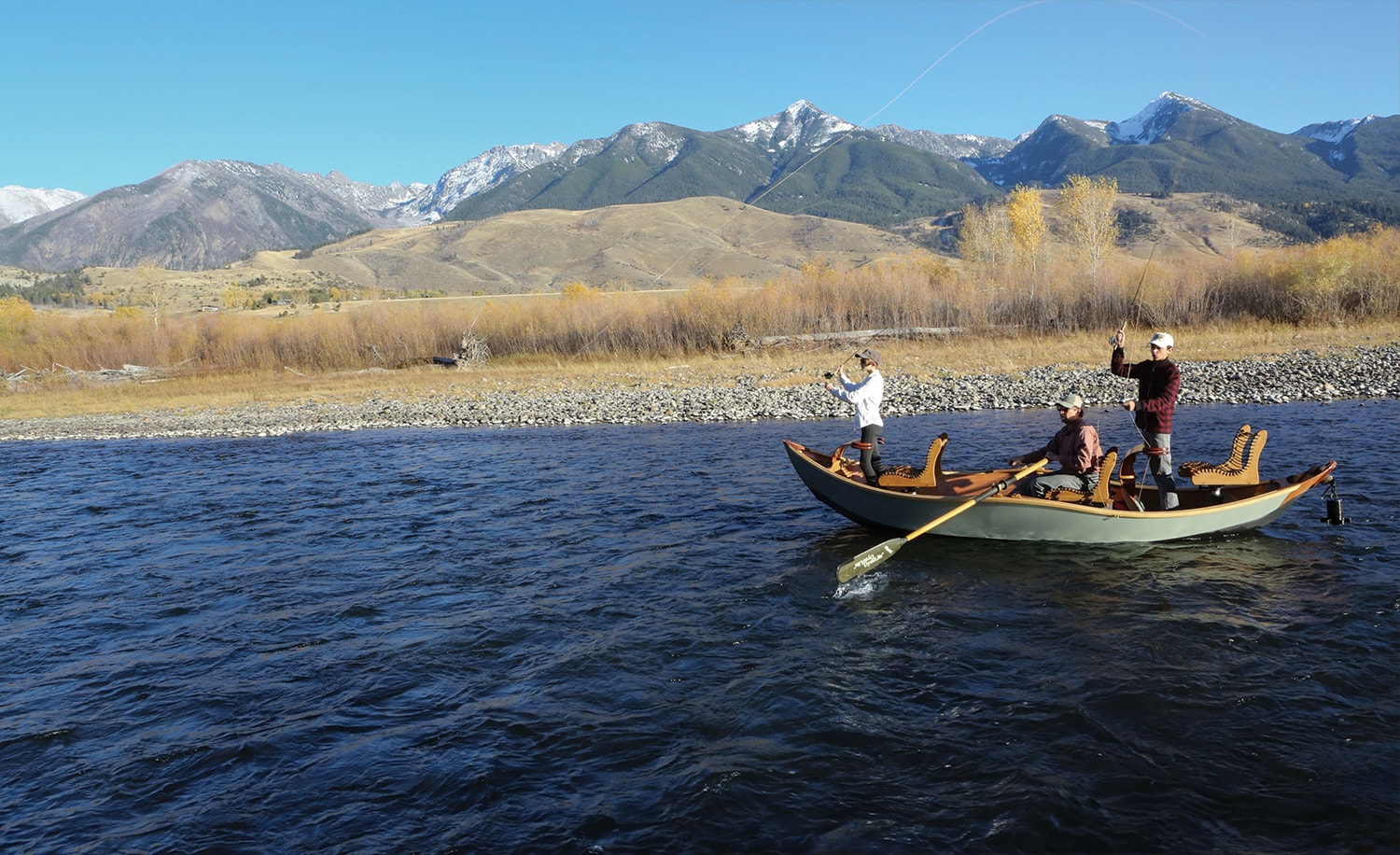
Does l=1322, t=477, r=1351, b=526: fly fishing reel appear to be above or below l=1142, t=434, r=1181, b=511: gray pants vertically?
below

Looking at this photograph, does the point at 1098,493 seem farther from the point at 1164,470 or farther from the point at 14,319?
the point at 14,319

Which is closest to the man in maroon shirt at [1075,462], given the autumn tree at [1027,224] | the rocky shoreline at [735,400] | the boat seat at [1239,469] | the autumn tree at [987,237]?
the boat seat at [1239,469]

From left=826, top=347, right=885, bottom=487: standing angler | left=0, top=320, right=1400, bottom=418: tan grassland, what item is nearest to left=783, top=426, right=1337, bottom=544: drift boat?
left=826, top=347, right=885, bottom=487: standing angler

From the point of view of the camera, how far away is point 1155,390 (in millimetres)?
10562

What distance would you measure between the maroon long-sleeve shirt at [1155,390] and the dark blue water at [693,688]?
5.64ft

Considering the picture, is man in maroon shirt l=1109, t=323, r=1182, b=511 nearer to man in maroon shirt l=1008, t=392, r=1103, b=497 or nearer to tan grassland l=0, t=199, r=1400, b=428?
man in maroon shirt l=1008, t=392, r=1103, b=497

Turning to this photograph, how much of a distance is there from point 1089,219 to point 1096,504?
52.4 metres

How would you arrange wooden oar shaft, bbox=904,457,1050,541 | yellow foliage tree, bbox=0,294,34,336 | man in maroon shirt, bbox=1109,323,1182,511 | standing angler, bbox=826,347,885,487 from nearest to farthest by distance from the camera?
man in maroon shirt, bbox=1109,323,1182,511 → wooden oar shaft, bbox=904,457,1050,541 → standing angler, bbox=826,347,885,487 → yellow foliage tree, bbox=0,294,34,336

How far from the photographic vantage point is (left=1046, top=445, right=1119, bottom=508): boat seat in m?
10.8

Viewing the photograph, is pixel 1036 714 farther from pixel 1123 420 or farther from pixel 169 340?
pixel 169 340

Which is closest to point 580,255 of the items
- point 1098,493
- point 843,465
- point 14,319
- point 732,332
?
point 14,319

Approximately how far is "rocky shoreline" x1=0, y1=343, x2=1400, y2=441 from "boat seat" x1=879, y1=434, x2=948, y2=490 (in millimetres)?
11133

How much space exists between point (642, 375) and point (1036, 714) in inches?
1094

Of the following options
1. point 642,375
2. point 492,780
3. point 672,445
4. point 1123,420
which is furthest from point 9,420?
point 1123,420
